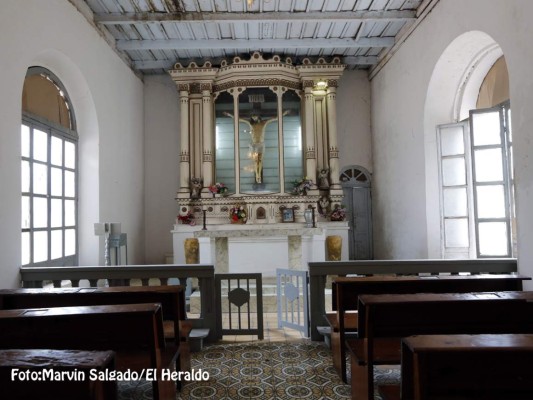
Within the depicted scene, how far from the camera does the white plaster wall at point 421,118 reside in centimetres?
319

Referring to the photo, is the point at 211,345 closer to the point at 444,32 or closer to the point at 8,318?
the point at 8,318

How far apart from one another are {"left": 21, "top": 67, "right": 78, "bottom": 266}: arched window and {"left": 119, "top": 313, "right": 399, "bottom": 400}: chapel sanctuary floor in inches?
90.7

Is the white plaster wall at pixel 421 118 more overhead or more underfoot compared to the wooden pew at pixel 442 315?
more overhead

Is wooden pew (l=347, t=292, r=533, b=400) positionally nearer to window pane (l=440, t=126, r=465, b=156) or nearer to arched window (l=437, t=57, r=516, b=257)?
arched window (l=437, t=57, r=516, b=257)

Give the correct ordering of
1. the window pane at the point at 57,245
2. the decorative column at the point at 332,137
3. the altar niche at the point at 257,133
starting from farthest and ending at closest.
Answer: the decorative column at the point at 332,137 → the altar niche at the point at 257,133 → the window pane at the point at 57,245

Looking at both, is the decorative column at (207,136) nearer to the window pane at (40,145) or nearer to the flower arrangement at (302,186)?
the flower arrangement at (302,186)

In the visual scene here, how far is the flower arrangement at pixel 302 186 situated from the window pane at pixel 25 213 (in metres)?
4.25

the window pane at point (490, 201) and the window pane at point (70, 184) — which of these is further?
the window pane at point (70, 184)

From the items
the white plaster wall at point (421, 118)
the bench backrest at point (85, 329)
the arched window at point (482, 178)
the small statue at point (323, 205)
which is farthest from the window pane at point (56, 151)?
the arched window at point (482, 178)

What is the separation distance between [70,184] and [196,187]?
2436 mm

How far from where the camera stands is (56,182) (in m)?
4.53

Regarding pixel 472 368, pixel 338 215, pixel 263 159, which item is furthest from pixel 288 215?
pixel 472 368

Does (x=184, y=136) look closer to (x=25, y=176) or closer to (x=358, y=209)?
(x=25, y=176)

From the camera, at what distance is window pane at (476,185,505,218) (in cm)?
404
